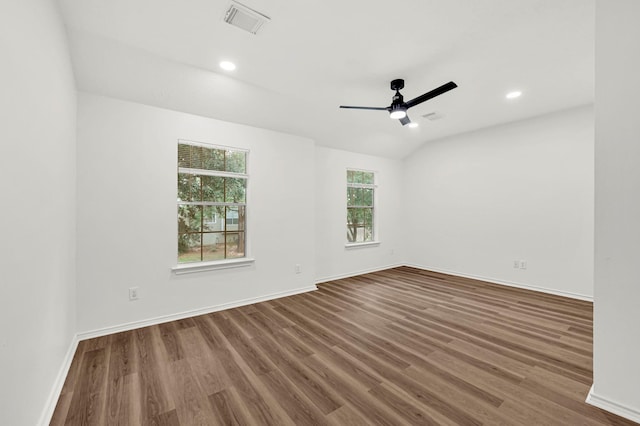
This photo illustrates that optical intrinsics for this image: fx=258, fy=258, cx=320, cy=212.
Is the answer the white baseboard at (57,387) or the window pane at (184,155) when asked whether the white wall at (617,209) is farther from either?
the window pane at (184,155)

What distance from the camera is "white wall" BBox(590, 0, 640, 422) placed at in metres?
1.63

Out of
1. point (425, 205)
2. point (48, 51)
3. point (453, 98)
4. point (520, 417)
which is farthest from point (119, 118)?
point (425, 205)

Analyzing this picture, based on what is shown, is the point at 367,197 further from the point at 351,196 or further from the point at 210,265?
the point at 210,265

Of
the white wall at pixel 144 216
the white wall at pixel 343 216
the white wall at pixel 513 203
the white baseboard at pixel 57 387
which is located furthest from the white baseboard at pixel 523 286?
the white baseboard at pixel 57 387

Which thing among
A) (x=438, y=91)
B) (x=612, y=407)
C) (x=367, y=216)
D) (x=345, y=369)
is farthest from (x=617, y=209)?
(x=367, y=216)

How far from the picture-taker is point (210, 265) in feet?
11.3

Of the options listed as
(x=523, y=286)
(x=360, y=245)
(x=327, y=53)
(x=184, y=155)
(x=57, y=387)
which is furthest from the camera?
(x=360, y=245)

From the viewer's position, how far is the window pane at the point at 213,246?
3553 mm

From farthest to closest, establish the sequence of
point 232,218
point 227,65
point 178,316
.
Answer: point 232,218 → point 178,316 → point 227,65

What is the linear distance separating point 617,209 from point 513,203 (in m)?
3.23

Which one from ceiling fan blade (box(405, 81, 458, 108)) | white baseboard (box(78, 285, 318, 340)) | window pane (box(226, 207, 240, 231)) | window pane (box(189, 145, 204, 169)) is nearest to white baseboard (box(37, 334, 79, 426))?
white baseboard (box(78, 285, 318, 340))

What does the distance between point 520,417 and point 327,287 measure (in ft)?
10.4

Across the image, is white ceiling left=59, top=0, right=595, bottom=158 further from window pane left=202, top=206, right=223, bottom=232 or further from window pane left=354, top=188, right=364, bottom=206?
window pane left=354, top=188, right=364, bottom=206

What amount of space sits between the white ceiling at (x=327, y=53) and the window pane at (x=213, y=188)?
85cm
